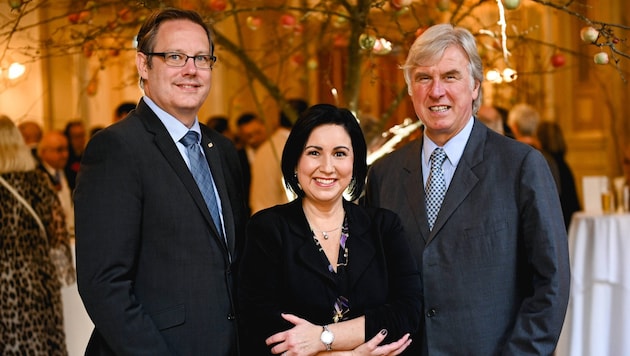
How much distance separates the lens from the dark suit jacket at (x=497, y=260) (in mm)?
2445

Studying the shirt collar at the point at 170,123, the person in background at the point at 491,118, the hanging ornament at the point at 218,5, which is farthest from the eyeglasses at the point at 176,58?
the person in background at the point at 491,118

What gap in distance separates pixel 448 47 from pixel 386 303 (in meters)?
0.77

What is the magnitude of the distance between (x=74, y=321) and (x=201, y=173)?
9.01 ft

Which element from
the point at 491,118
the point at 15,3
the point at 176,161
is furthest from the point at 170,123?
the point at 491,118

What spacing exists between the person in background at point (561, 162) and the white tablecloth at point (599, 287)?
0.38 meters

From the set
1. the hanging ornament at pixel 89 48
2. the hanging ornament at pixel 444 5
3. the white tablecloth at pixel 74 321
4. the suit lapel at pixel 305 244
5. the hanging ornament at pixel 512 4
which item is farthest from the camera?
the white tablecloth at pixel 74 321

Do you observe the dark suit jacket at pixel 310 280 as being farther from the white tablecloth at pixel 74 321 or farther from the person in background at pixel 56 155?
the person in background at pixel 56 155

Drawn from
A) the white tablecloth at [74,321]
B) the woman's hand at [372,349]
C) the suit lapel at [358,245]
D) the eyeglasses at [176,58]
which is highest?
the eyeglasses at [176,58]

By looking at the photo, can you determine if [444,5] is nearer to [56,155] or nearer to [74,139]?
[56,155]

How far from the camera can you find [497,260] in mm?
2508

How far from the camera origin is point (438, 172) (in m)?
2.69

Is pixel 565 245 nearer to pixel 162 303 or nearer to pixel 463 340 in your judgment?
pixel 463 340

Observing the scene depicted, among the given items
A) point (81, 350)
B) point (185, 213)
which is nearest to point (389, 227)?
point (185, 213)

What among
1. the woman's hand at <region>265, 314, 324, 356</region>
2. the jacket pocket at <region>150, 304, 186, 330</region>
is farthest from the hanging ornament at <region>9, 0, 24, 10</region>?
the woman's hand at <region>265, 314, 324, 356</region>
